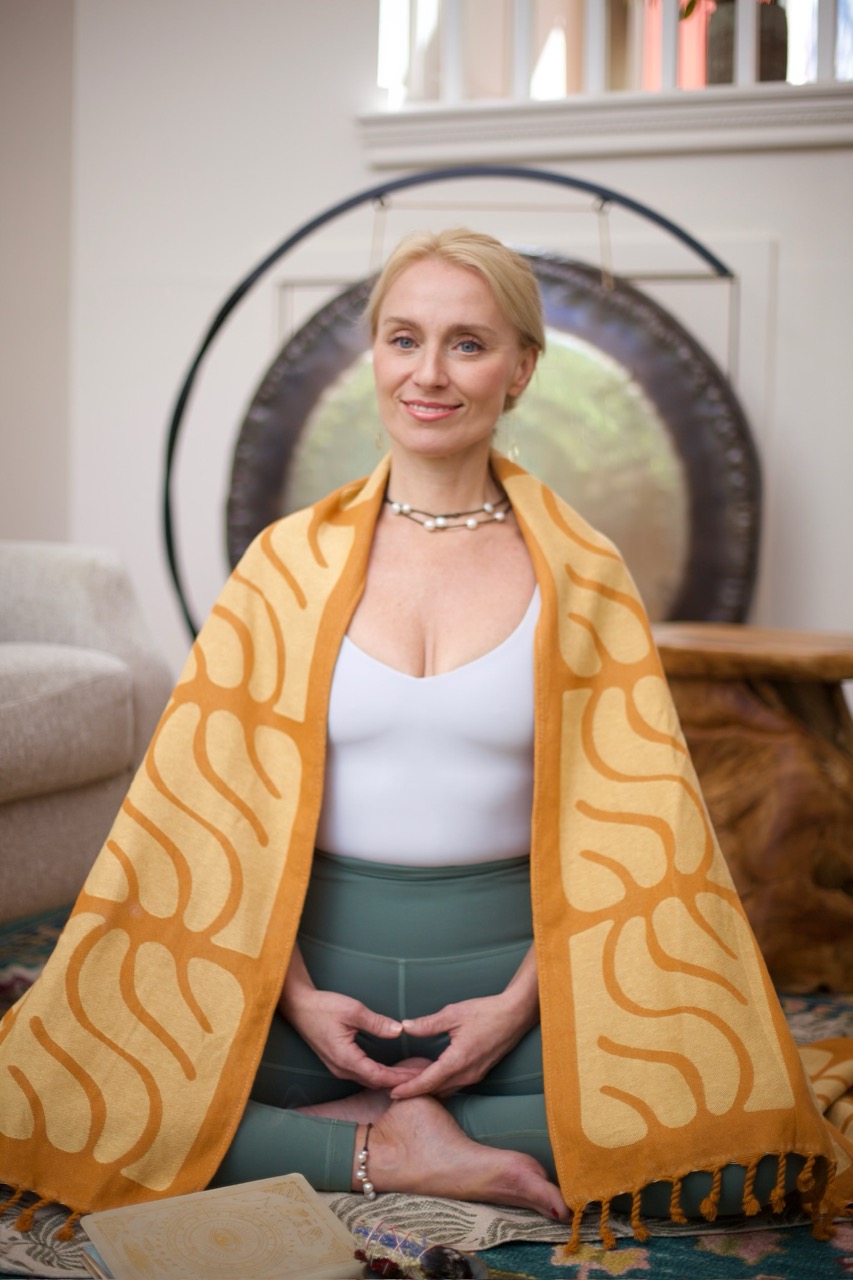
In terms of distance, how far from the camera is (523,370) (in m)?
Result: 1.39

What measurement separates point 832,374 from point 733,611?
652 mm

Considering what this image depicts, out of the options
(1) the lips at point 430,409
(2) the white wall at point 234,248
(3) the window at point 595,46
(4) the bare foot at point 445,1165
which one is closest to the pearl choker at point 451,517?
(1) the lips at point 430,409

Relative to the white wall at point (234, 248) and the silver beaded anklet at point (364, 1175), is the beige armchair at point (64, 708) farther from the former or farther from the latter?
the white wall at point (234, 248)

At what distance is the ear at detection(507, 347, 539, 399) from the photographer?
4.51 feet

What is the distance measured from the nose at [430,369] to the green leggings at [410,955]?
20.0 inches

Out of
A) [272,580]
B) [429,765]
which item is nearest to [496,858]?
[429,765]

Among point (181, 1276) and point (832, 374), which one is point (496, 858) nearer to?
point (181, 1276)

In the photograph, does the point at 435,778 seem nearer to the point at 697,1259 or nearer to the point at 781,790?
the point at 697,1259

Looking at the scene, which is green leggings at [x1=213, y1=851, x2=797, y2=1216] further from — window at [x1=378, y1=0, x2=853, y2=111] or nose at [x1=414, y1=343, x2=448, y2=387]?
window at [x1=378, y1=0, x2=853, y2=111]

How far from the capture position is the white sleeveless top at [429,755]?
1271 mm

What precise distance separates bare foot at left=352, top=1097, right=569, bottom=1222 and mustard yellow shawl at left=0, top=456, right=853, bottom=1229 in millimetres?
42

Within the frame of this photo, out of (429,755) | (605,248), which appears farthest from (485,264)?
(605,248)

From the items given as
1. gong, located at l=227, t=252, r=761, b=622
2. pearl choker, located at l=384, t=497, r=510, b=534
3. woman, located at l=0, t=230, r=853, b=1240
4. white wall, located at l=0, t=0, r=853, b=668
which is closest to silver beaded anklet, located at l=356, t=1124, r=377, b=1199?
woman, located at l=0, t=230, r=853, b=1240

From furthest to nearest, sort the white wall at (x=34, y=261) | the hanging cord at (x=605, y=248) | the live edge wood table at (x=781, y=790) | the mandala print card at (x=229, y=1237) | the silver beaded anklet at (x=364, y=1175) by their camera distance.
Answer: the white wall at (x=34, y=261), the hanging cord at (x=605, y=248), the live edge wood table at (x=781, y=790), the silver beaded anklet at (x=364, y=1175), the mandala print card at (x=229, y=1237)
